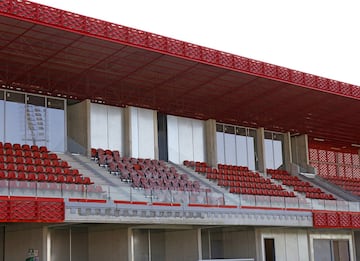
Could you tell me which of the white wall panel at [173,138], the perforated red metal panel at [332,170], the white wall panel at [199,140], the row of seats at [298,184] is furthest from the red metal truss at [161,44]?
the perforated red metal panel at [332,170]

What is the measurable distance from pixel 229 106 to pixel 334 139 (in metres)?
14.8

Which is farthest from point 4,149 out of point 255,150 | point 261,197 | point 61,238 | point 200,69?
point 255,150

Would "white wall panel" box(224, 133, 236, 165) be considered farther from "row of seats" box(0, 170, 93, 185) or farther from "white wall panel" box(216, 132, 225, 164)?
"row of seats" box(0, 170, 93, 185)

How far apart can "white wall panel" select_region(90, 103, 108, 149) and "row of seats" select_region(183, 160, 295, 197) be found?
5524mm

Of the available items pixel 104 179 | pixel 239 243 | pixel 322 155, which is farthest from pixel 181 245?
pixel 322 155

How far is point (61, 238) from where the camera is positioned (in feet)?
89.6

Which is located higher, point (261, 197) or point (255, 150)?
point (255, 150)

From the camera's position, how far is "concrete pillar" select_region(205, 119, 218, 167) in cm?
3891

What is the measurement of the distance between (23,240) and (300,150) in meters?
25.5

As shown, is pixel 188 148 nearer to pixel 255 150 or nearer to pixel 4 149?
pixel 255 150

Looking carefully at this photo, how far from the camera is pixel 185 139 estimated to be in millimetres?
38469

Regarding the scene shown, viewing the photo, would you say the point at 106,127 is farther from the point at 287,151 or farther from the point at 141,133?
the point at 287,151

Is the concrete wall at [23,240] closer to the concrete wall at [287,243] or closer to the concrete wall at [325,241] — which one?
the concrete wall at [287,243]

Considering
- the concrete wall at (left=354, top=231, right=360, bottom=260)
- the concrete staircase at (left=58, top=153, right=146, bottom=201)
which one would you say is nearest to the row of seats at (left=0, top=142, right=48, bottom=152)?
the concrete staircase at (left=58, top=153, right=146, bottom=201)
